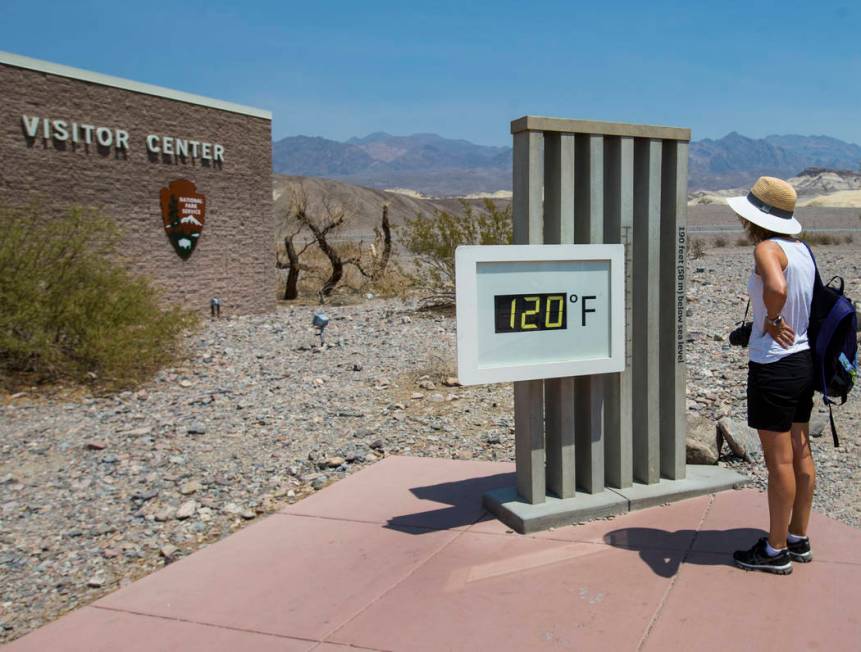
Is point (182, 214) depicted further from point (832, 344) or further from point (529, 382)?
point (832, 344)

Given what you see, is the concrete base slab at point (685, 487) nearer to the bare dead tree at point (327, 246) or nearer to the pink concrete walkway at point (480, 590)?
the pink concrete walkway at point (480, 590)

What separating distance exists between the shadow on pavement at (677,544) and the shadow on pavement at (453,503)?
863mm

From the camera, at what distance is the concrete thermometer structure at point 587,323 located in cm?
447

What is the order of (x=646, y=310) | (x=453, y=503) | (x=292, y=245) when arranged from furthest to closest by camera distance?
(x=292, y=245), (x=453, y=503), (x=646, y=310)

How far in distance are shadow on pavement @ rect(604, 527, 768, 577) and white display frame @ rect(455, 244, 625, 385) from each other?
2.94ft

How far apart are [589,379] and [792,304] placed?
1.36m

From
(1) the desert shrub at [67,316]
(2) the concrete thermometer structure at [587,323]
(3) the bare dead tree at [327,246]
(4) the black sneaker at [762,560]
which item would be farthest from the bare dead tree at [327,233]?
(4) the black sneaker at [762,560]

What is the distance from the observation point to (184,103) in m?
16.6

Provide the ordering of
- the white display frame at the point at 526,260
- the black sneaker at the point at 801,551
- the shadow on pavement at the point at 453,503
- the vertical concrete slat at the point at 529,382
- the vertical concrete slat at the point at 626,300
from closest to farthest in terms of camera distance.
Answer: the black sneaker at the point at 801,551 < the white display frame at the point at 526,260 < the vertical concrete slat at the point at 529,382 < the vertical concrete slat at the point at 626,300 < the shadow on pavement at the point at 453,503

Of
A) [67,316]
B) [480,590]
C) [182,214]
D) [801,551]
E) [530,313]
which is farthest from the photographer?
[182,214]

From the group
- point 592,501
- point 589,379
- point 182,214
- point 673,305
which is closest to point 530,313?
point 589,379

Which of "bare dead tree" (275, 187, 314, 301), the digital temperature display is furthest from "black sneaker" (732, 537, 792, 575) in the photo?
"bare dead tree" (275, 187, 314, 301)

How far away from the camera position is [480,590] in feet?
12.8

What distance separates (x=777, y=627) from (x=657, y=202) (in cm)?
240
